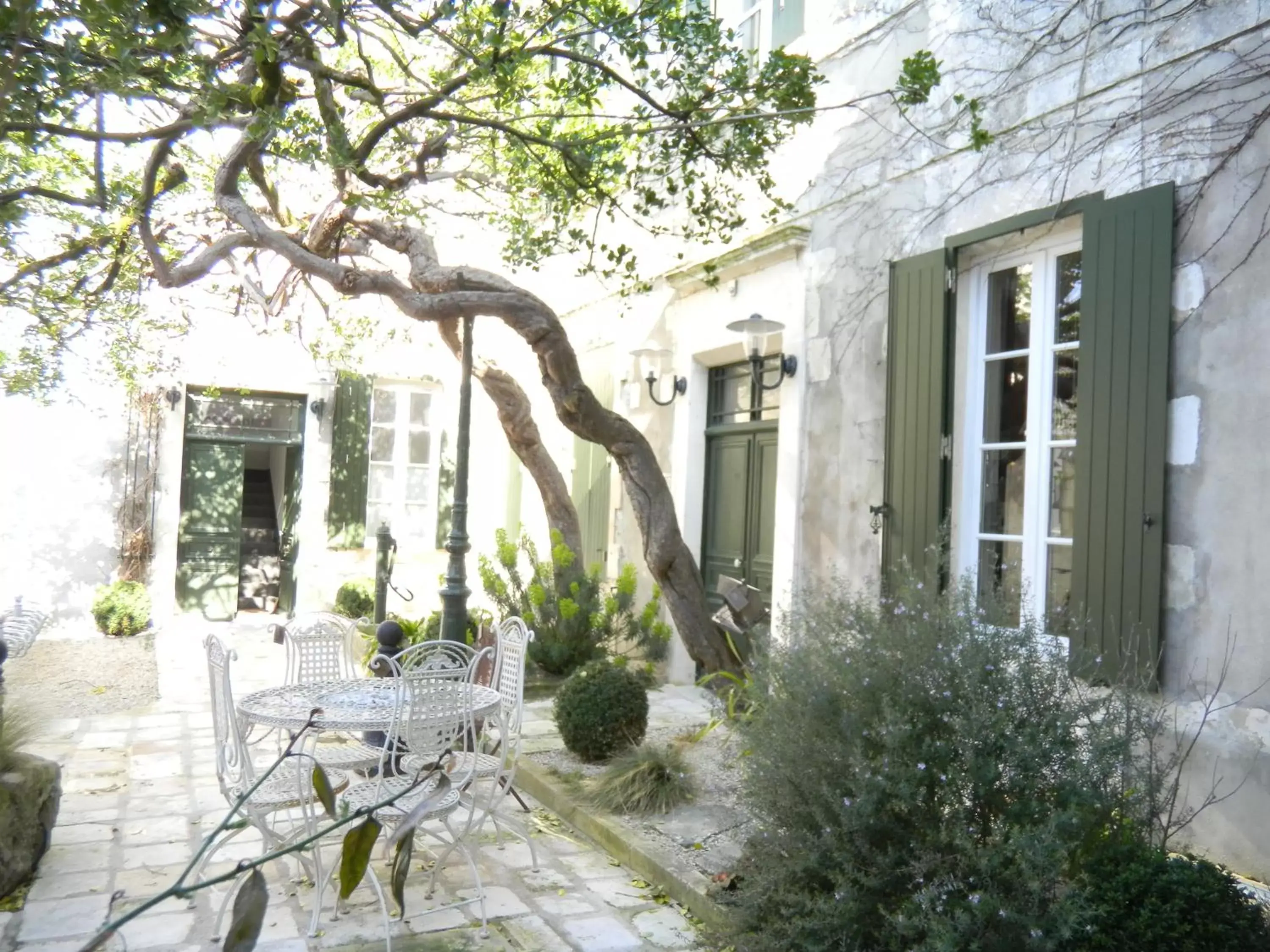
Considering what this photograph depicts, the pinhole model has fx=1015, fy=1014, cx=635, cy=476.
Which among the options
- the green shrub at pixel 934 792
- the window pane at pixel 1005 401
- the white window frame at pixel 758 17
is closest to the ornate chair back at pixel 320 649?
the green shrub at pixel 934 792

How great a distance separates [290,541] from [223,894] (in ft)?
26.7

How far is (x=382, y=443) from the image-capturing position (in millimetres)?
11961

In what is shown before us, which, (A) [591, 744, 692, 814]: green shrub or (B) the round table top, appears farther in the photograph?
(A) [591, 744, 692, 814]: green shrub

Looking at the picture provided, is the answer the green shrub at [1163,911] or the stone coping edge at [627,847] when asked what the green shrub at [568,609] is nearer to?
the stone coping edge at [627,847]

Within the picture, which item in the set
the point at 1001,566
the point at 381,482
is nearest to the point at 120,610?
the point at 381,482

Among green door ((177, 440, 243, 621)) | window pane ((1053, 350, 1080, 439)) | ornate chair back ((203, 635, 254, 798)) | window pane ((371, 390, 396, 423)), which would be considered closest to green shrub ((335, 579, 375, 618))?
green door ((177, 440, 243, 621))

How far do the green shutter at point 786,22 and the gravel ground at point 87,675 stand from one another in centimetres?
669

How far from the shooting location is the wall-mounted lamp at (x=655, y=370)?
815 cm

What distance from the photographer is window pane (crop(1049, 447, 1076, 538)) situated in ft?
15.8

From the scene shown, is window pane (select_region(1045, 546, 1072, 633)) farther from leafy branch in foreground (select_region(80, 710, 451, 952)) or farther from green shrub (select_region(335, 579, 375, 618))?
green shrub (select_region(335, 579, 375, 618))

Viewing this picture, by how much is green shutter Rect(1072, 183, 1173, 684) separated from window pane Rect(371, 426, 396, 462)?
348 inches

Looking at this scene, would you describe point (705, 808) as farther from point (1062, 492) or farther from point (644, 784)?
point (1062, 492)

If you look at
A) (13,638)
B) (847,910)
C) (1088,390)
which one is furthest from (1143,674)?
(13,638)

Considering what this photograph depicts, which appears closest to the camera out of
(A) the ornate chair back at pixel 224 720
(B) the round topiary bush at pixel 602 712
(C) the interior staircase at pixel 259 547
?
(A) the ornate chair back at pixel 224 720
